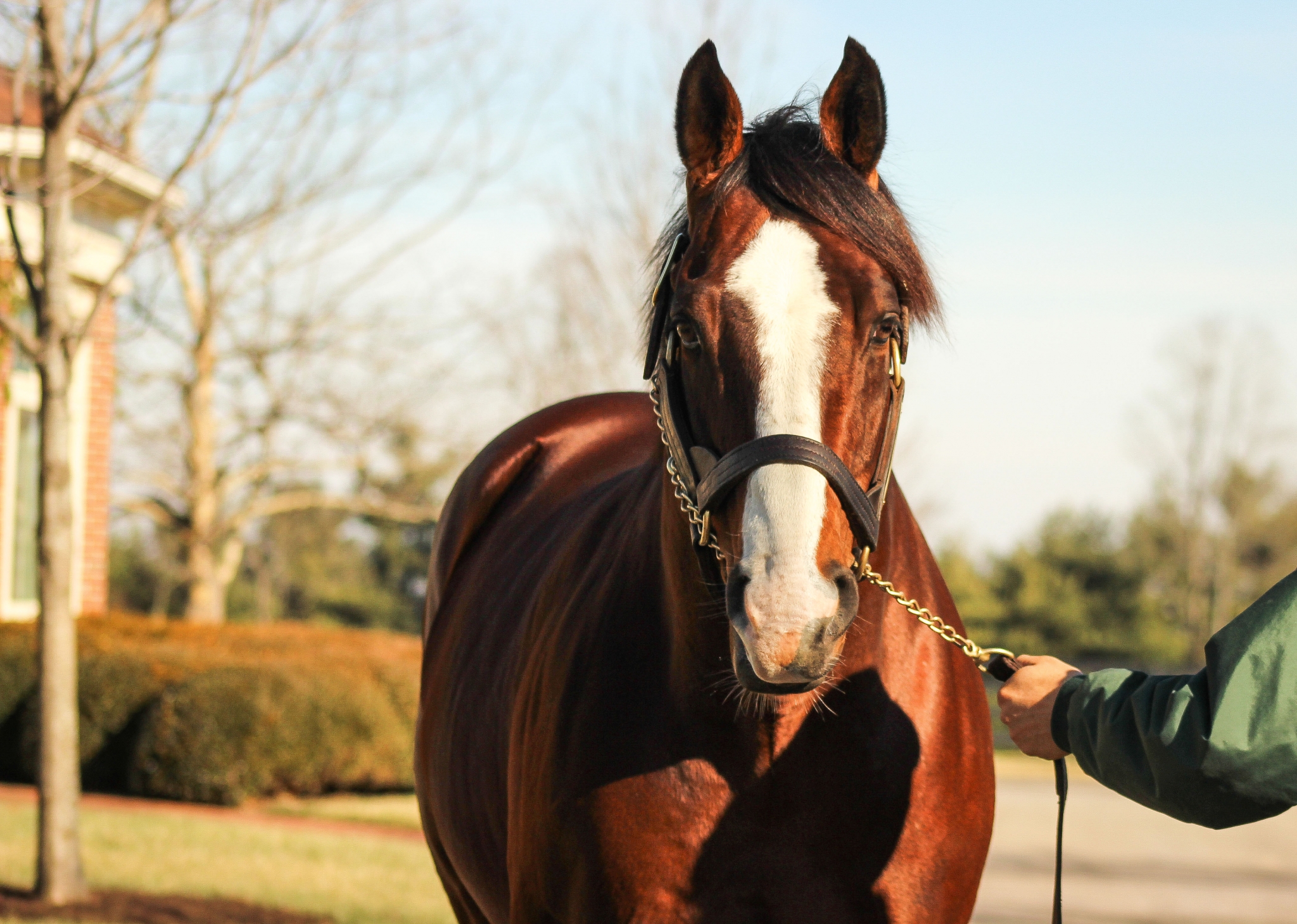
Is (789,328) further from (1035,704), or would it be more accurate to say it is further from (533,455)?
(533,455)

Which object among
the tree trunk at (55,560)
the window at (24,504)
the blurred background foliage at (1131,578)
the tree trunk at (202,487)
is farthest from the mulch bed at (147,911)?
the blurred background foliage at (1131,578)

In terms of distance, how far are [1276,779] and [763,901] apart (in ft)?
2.90

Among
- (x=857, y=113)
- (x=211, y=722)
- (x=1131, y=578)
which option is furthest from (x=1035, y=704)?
(x=1131, y=578)

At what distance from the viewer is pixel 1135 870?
892 centimetres

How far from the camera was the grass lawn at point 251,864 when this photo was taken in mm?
7250

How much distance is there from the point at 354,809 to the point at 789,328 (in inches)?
378

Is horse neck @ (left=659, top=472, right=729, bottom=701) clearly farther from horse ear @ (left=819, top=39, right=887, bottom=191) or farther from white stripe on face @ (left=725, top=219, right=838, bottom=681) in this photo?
horse ear @ (left=819, top=39, right=887, bottom=191)

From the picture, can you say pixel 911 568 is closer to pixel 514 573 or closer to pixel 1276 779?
pixel 1276 779

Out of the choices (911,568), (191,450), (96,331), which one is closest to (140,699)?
(96,331)

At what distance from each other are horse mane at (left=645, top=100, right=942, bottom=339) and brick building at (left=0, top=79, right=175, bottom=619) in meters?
10.0

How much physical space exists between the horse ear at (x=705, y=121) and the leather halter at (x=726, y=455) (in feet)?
0.47

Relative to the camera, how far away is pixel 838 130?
236cm

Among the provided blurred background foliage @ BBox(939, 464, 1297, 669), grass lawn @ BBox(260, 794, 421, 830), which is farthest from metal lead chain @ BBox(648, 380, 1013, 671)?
blurred background foliage @ BBox(939, 464, 1297, 669)

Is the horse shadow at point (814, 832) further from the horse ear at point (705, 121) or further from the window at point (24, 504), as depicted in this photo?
the window at point (24, 504)
